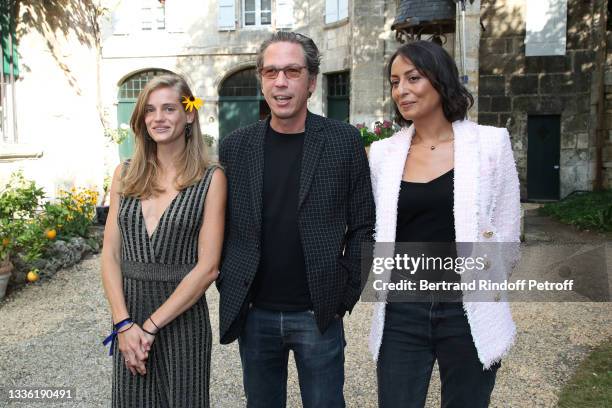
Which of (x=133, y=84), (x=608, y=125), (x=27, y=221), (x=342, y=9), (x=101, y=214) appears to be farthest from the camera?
(x=133, y=84)

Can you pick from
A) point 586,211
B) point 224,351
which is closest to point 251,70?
point 586,211

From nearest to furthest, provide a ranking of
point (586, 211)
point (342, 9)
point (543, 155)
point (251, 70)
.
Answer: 1. point (586, 211)
2. point (543, 155)
3. point (342, 9)
4. point (251, 70)

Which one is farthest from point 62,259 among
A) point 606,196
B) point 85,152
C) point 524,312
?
point 606,196

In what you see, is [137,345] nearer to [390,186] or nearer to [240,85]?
[390,186]

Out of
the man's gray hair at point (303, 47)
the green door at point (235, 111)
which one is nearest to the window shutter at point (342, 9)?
the green door at point (235, 111)

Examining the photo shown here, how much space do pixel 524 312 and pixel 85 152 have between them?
23.7ft

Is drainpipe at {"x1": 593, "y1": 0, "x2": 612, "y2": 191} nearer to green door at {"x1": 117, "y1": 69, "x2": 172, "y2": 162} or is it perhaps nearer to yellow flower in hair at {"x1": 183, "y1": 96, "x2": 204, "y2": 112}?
green door at {"x1": 117, "y1": 69, "x2": 172, "y2": 162}

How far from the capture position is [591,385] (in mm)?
3762

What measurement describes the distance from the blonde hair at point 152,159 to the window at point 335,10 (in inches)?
527

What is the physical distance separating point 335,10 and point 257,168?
1409 cm

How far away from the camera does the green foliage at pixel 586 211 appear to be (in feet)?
31.5

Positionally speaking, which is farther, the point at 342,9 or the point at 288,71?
the point at 342,9

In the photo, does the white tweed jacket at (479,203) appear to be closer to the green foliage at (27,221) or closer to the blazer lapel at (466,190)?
the blazer lapel at (466,190)

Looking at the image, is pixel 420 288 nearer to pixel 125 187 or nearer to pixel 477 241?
pixel 477 241
